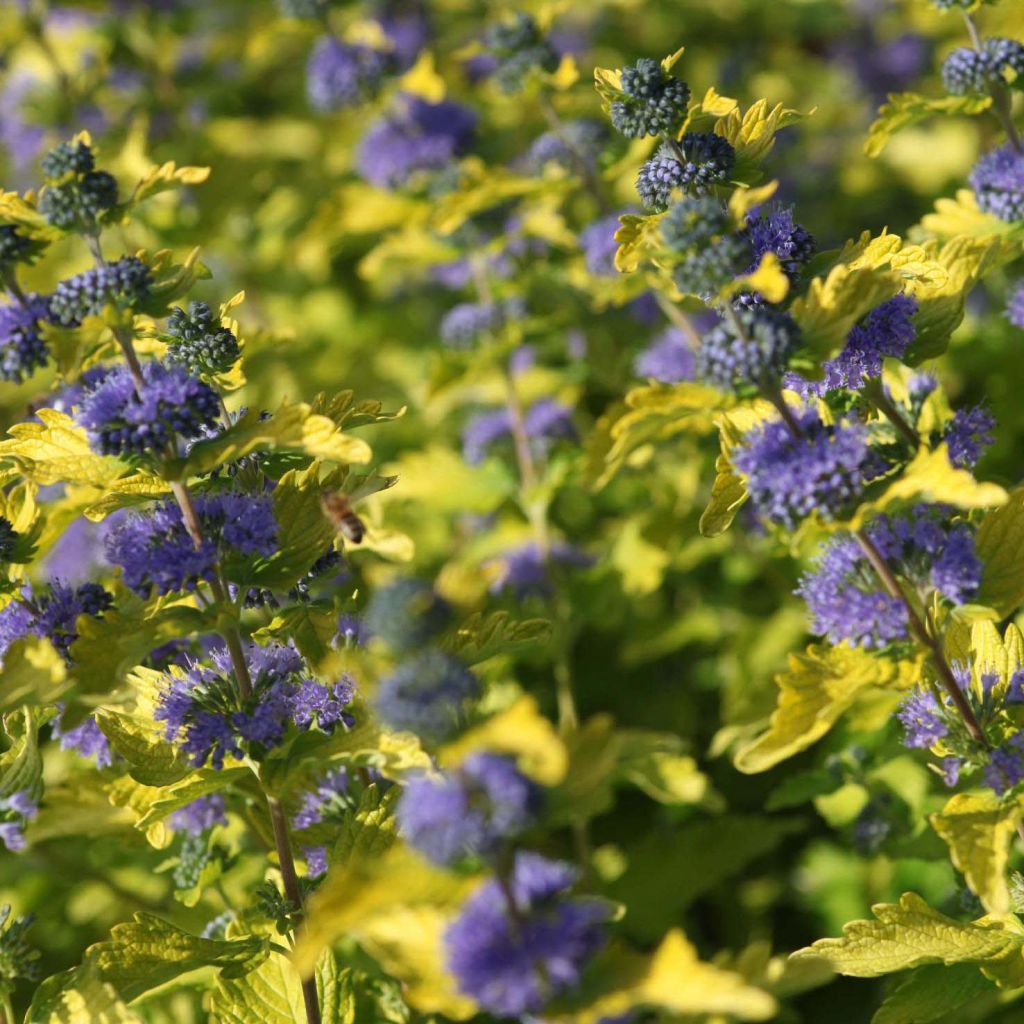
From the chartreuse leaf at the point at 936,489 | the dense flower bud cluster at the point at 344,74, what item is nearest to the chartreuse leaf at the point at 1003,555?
the chartreuse leaf at the point at 936,489

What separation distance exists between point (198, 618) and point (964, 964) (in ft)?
6.74

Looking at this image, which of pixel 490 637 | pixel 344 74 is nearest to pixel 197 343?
pixel 490 637

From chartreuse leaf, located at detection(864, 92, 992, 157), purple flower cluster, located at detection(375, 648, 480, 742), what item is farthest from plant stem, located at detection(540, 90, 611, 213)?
purple flower cluster, located at detection(375, 648, 480, 742)

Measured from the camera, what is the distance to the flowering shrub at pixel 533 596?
2.06m

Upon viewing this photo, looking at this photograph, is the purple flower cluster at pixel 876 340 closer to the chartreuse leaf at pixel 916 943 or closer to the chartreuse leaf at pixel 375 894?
the chartreuse leaf at pixel 916 943

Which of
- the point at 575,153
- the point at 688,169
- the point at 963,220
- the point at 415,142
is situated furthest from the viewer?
the point at 415,142

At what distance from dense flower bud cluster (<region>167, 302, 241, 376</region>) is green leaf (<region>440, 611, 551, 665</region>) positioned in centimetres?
89

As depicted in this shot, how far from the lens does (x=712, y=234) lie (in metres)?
2.40

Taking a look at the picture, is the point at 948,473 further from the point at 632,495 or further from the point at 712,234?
the point at 632,495

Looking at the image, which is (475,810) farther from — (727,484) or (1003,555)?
(1003,555)

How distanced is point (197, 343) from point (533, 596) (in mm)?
2688

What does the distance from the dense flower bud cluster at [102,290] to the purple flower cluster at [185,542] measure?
505 millimetres

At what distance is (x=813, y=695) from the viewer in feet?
8.23

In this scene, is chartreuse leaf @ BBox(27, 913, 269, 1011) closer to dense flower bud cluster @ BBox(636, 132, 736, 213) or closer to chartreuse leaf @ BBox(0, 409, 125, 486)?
chartreuse leaf @ BBox(0, 409, 125, 486)
